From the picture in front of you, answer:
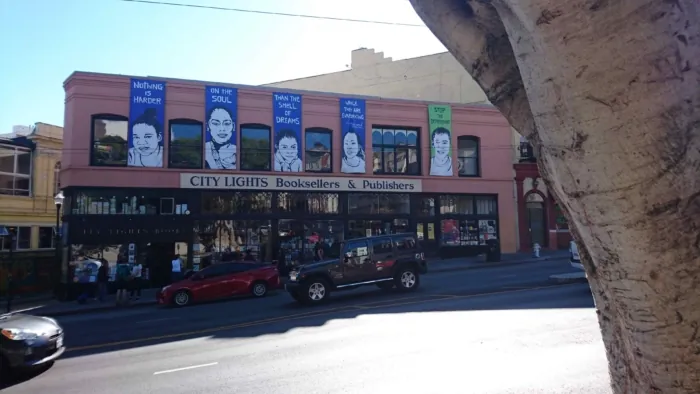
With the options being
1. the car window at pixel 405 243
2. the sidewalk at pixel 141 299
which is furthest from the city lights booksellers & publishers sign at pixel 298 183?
the car window at pixel 405 243

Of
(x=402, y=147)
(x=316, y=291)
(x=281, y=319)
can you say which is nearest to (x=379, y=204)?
(x=402, y=147)

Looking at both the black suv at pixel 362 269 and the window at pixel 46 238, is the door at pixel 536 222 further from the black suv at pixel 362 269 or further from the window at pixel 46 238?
the window at pixel 46 238

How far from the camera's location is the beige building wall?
35.3 m

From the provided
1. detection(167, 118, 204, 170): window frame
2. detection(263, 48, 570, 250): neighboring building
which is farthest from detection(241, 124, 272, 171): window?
detection(263, 48, 570, 250): neighboring building

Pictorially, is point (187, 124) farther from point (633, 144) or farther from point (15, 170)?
point (633, 144)

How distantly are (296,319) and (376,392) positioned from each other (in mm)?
6664

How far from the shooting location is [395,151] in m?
28.0

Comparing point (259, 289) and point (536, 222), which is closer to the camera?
point (259, 289)

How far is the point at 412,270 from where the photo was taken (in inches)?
671

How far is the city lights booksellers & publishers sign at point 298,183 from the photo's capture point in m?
23.8

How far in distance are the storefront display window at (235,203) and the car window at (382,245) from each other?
9379 mm

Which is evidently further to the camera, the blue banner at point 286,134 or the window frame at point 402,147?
the window frame at point 402,147

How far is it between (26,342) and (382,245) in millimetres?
10453

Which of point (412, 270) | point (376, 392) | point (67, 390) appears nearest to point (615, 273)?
point (376, 392)
